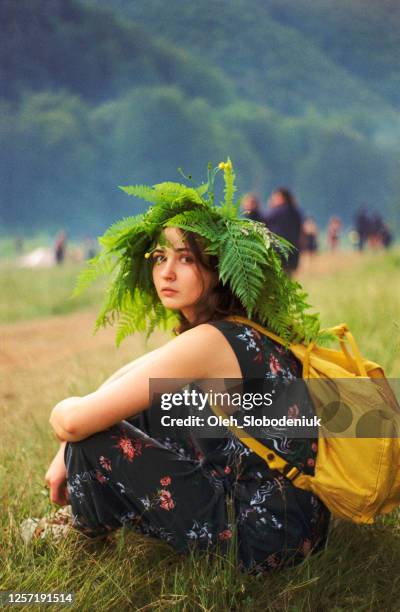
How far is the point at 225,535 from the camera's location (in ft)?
5.30

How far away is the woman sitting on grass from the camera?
1594mm

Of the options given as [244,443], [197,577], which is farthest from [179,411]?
[197,577]

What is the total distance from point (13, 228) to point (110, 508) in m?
49.7

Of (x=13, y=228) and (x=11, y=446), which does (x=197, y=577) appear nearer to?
(x=11, y=446)

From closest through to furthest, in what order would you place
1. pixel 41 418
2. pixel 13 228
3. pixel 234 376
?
pixel 234 376, pixel 41 418, pixel 13 228

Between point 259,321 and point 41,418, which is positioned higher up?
point 259,321

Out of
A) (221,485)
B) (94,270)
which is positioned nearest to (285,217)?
(94,270)

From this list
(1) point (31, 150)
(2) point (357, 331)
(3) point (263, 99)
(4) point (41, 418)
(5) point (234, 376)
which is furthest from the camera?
(3) point (263, 99)

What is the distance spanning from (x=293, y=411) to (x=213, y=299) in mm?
328

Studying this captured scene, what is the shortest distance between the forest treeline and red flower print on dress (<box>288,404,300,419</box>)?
45684 millimetres

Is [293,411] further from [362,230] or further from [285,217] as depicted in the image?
[362,230]

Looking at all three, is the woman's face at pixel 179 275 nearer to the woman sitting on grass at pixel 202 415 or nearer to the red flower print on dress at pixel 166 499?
the woman sitting on grass at pixel 202 415

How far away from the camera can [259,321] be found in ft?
5.65

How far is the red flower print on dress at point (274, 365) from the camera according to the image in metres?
1.63
